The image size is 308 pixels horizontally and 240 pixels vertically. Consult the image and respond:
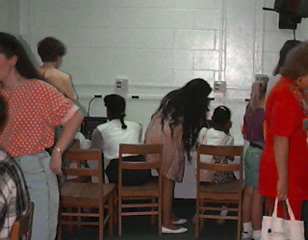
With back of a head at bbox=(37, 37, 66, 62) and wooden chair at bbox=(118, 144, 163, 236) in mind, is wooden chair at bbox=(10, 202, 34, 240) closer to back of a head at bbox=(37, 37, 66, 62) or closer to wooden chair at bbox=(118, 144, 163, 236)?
wooden chair at bbox=(118, 144, 163, 236)

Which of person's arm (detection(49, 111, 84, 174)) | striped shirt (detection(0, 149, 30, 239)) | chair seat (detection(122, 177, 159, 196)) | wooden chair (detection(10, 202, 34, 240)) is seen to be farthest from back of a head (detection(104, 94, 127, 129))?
striped shirt (detection(0, 149, 30, 239))

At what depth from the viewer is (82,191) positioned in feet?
14.0

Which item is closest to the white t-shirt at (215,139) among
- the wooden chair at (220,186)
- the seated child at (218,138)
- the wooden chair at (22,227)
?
the seated child at (218,138)

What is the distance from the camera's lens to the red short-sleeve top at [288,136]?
2.52 metres

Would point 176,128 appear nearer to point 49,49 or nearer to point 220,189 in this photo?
point 220,189

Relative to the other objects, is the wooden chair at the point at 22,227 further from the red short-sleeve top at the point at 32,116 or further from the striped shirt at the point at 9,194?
the red short-sleeve top at the point at 32,116

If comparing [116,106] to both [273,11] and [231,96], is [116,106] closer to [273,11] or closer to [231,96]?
[231,96]

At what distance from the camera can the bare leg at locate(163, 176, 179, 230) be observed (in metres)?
4.52

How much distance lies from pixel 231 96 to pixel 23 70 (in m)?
4.39

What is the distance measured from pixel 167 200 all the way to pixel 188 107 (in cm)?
81

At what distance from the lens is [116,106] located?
4.57 m

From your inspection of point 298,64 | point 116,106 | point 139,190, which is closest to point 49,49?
point 116,106

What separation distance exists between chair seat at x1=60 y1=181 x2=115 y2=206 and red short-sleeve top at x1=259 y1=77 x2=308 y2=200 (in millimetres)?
1776

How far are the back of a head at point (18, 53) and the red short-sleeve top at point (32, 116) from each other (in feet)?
0.16
